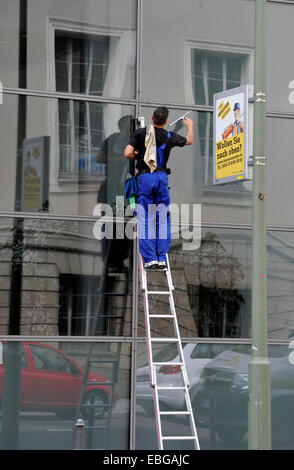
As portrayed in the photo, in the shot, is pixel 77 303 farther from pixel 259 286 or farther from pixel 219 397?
pixel 259 286

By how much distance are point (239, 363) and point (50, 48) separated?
4.81 metres

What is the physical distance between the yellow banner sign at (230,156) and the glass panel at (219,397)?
2.42 metres

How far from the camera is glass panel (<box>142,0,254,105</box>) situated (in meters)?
11.7

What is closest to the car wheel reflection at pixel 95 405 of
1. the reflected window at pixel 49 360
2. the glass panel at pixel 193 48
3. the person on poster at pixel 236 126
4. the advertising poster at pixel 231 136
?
the reflected window at pixel 49 360

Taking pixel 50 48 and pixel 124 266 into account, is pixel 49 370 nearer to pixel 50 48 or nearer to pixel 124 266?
pixel 124 266

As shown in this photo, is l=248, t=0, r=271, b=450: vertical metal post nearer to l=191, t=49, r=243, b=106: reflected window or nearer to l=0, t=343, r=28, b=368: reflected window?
l=191, t=49, r=243, b=106: reflected window

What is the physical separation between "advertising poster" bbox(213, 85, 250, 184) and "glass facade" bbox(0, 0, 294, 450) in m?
0.90

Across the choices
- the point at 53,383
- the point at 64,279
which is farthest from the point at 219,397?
the point at 64,279

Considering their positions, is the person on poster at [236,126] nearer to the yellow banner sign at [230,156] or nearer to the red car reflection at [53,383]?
the yellow banner sign at [230,156]

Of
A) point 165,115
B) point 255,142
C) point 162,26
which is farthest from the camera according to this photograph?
point 162,26

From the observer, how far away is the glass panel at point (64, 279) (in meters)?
11.0

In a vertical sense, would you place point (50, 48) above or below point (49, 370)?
above
